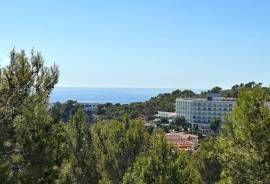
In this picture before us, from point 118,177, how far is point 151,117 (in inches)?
4895

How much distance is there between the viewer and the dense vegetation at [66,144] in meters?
12.2

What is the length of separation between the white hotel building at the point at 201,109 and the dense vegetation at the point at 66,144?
138714 mm

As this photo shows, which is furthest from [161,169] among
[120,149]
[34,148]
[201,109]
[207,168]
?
[201,109]

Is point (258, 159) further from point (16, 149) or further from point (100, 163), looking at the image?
point (100, 163)

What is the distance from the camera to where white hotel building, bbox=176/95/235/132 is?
537ft

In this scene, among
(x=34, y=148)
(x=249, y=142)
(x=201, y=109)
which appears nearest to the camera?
(x=34, y=148)

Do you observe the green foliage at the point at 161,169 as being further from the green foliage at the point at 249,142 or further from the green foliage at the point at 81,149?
the green foliage at the point at 81,149

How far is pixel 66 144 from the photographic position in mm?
13742

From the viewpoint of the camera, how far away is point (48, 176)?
40.2 feet

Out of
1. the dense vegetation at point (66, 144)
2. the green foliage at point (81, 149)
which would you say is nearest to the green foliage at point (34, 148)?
the dense vegetation at point (66, 144)

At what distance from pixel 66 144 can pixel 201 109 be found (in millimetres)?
155367

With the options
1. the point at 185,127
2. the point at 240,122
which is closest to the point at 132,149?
the point at 240,122

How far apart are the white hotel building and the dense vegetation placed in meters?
139

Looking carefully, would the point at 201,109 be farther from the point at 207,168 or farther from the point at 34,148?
the point at 34,148
